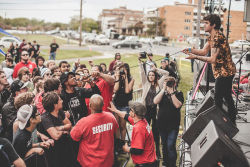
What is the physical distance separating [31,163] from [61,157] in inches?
21.0

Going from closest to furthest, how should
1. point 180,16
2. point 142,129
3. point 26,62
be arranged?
point 142,129
point 26,62
point 180,16

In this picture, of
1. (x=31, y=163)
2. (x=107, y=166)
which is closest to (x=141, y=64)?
(x=107, y=166)

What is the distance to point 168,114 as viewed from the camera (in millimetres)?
4395

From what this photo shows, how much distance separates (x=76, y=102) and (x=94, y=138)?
1241 millimetres

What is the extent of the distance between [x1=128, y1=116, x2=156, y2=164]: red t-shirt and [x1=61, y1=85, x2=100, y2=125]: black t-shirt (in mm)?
1374

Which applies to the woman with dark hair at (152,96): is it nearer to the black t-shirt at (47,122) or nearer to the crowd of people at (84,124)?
the crowd of people at (84,124)

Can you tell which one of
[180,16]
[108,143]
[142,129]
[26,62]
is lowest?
[108,143]

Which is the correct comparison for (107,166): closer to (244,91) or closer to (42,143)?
(42,143)

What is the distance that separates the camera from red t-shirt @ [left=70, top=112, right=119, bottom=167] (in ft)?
10.5

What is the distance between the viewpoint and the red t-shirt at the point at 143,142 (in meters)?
3.23

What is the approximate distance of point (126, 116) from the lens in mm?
3775

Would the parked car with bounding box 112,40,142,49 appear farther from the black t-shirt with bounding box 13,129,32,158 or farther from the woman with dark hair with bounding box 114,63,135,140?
the black t-shirt with bounding box 13,129,32,158

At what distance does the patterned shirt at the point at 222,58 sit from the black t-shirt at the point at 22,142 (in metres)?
2.75

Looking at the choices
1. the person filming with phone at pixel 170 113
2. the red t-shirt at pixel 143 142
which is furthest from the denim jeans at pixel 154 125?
the red t-shirt at pixel 143 142
